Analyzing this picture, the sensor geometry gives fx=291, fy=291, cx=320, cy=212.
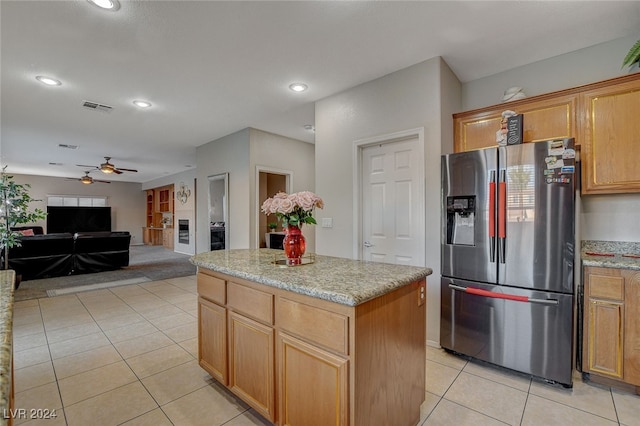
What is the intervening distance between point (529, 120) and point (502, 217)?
1064mm

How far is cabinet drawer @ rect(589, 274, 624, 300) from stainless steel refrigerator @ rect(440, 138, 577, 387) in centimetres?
21

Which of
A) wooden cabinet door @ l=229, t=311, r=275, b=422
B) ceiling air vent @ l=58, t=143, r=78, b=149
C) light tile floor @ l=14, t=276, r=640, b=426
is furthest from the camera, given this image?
ceiling air vent @ l=58, t=143, r=78, b=149

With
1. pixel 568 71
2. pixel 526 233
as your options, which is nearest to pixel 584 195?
pixel 526 233

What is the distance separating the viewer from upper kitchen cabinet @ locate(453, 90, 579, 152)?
249 cm

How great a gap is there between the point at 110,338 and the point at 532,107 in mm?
4724

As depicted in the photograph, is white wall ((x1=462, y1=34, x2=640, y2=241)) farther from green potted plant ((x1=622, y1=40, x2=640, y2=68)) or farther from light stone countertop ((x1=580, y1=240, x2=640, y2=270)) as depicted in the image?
green potted plant ((x1=622, y1=40, x2=640, y2=68))

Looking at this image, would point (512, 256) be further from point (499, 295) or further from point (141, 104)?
point (141, 104)

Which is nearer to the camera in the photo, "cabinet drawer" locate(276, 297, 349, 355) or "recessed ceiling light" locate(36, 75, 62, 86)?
"cabinet drawer" locate(276, 297, 349, 355)

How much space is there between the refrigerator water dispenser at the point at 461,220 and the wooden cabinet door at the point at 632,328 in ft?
3.28

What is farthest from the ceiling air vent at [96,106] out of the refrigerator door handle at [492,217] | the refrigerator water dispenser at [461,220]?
the refrigerator door handle at [492,217]

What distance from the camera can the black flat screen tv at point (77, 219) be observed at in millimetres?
10031

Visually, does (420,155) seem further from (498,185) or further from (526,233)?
(526,233)

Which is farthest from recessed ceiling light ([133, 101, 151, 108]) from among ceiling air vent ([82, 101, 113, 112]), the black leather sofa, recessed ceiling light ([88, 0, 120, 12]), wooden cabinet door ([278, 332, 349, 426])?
wooden cabinet door ([278, 332, 349, 426])

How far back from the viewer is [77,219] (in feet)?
34.4
